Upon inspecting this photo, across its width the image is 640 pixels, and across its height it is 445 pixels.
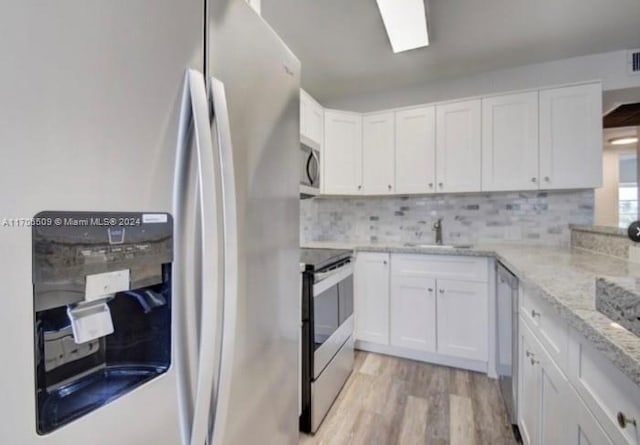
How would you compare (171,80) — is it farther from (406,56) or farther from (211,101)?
(406,56)

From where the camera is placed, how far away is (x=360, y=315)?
9.50ft

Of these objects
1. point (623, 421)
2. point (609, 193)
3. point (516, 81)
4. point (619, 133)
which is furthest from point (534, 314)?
point (609, 193)

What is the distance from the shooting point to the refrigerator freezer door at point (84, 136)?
1.37 feet

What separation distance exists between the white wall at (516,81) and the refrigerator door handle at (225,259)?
2.99 m

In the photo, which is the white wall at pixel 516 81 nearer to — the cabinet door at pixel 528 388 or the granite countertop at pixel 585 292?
the granite countertop at pixel 585 292

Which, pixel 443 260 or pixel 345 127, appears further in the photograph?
pixel 345 127

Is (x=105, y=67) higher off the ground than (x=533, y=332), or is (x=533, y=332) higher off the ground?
(x=105, y=67)

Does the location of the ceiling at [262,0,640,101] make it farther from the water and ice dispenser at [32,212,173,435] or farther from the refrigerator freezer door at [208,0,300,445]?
the water and ice dispenser at [32,212,173,435]

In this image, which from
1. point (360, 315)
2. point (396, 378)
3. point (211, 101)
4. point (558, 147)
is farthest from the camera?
point (360, 315)

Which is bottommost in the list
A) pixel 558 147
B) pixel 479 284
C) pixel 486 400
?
pixel 486 400

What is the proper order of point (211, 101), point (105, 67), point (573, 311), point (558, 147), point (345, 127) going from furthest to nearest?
point (345, 127) → point (558, 147) → point (573, 311) → point (211, 101) → point (105, 67)

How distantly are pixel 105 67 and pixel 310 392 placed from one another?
1761mm

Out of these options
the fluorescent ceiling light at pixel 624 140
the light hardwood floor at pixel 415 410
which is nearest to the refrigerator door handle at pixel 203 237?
the light hardwood floor at pixel 415 410

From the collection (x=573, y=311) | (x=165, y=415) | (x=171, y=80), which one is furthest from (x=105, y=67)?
(x=573, y=311)
